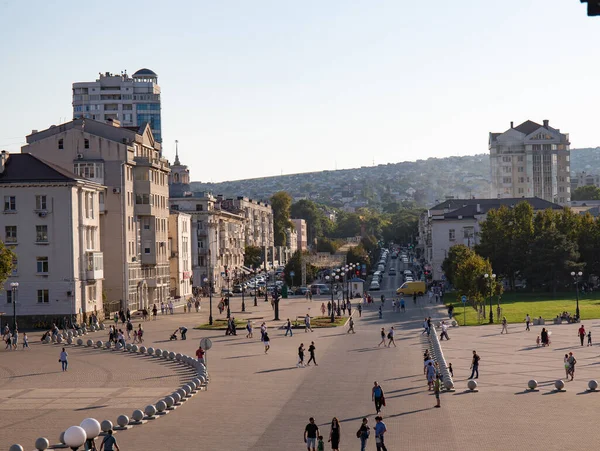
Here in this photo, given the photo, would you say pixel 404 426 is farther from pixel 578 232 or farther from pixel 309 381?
pixel 578 232

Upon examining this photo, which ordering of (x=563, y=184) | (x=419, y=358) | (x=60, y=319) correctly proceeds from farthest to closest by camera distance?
(x=563, y=184), (x=60, y=319), (x=419, y=358)

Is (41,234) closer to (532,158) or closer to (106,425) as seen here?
(106,425)

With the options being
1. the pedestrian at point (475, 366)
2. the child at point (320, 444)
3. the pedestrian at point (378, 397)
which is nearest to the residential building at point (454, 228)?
the pedestrian at point (475, 366)

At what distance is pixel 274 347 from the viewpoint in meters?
59.2

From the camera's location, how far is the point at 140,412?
3406 centimetres

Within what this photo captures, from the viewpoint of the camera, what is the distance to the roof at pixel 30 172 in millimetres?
76062

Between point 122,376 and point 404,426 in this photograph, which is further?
point 122,376

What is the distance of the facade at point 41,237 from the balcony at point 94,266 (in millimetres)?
1360

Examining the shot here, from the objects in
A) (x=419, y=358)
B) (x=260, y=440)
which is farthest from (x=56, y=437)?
(x=419, y=358)

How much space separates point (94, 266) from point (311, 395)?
4280cm

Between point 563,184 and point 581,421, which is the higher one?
point 563,184

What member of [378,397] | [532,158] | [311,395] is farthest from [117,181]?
[532,158]

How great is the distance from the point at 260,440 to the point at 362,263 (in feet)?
418

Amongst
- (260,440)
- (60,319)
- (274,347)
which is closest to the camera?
(260,440)
